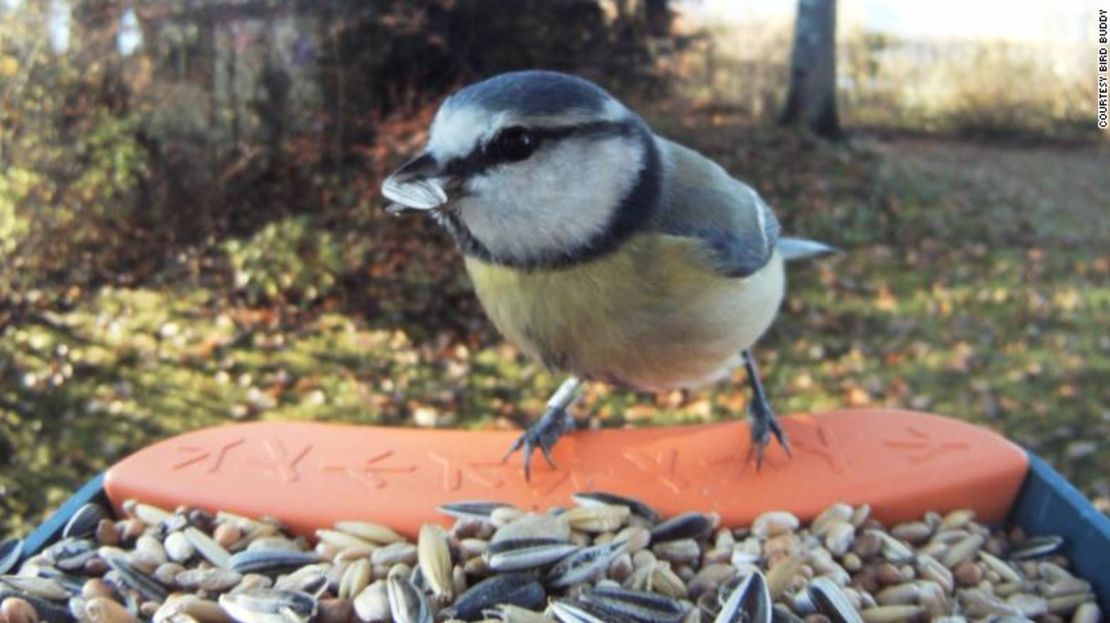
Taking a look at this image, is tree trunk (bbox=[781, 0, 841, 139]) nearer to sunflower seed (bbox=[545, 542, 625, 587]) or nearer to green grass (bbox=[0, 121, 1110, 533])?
green grass (bbox=[0, 121, 1110, 533])

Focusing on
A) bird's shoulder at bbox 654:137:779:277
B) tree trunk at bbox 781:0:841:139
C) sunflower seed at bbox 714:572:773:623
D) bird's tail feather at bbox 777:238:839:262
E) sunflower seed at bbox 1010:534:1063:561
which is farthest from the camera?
tree trunk at bbox 781:0:841:139

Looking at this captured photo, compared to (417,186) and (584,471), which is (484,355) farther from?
(417,186)

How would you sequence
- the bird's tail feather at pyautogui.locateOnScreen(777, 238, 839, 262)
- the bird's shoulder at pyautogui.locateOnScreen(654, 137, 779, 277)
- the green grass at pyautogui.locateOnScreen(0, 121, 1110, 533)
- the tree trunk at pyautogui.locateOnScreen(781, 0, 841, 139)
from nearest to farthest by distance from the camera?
the bird's shoulder at pyautogui.locateOnScreen(654, 137, 779, 277), the bird's tail feather at pyautogui.locateOnScreen(777, 238, 839, 262), the green grass at pyautogui.locateOnScreen(0, 121, 1110, 533), the tree trunk at pyautogui.locateOnScreen(781, 0, 841, 139)

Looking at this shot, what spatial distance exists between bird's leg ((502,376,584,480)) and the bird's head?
1.01 feet

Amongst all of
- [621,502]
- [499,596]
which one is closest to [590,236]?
[621,502]

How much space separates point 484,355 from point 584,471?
264cm

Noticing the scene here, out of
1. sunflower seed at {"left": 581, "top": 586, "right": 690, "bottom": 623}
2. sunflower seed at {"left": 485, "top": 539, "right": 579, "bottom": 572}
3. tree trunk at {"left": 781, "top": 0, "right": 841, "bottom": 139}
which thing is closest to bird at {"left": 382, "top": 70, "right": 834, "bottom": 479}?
sunflower seed at {"left": 485, "top": 539, "right": 579, "bottom": 572}

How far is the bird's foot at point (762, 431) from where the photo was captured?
1.64 meters

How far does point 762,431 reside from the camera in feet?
5.44

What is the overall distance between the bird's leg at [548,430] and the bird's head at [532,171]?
309 millimetres

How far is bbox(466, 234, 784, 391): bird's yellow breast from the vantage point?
1488mm

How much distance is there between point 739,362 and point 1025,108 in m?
5.58

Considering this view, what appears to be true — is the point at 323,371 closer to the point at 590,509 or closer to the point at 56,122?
the point at 56,122

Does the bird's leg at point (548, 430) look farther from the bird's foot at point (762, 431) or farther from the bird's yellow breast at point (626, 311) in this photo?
the bird's foot at point (762, 431)
